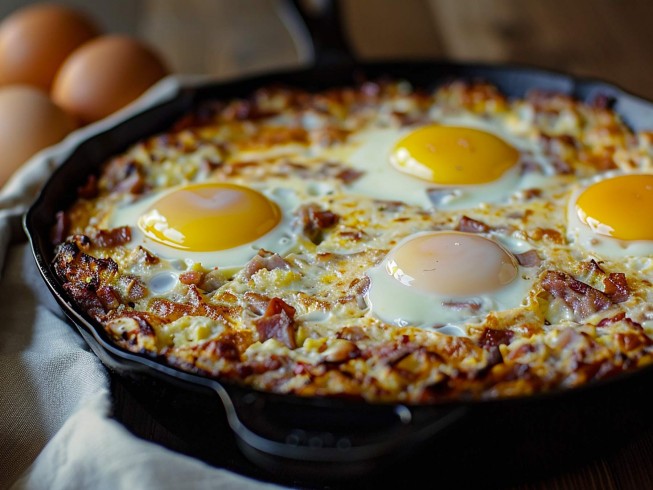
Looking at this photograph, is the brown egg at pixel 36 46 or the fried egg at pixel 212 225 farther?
the brown egg at pixel 36 46

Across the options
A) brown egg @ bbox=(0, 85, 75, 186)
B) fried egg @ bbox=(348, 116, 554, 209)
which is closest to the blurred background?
brown egg @ bbox=(0, 85, 75, 186)

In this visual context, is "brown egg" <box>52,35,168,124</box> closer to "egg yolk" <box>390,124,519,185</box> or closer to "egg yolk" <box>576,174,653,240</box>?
"egg yolk" <box>390,124,519,185</box>

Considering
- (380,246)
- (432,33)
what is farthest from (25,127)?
(432,33)

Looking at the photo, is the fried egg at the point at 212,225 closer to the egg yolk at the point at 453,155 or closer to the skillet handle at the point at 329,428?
the egg yolk at the point at 453,155

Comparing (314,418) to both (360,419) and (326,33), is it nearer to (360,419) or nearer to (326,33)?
(360,419)

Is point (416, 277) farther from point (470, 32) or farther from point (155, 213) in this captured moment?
point (470, 32)

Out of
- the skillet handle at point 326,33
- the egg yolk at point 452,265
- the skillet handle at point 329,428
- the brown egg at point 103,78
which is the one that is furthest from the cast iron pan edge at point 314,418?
the skillet handle at point 326,33

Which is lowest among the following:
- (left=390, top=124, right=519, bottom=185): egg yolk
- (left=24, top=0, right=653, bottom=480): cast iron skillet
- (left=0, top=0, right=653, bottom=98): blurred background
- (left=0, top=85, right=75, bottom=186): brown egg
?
(left=0, top=0, right=653, bottom=98): blurred background
